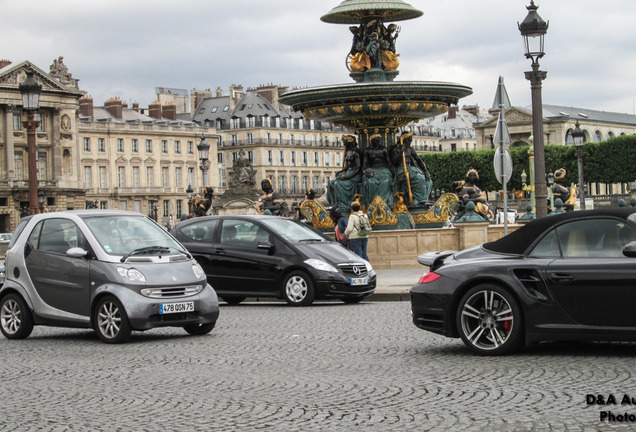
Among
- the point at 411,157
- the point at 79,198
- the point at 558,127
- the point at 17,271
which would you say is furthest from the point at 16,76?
the point at 17,271

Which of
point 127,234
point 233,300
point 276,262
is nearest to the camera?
point 127,234

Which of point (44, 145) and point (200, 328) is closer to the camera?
point (200, 328)

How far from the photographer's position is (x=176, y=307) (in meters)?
12.9

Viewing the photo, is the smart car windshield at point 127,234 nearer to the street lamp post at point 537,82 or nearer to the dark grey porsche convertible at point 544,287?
the dark grey porsche convertible at point 544,287

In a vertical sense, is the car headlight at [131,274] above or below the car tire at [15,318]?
above

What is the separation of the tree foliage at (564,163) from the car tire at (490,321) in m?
97.5

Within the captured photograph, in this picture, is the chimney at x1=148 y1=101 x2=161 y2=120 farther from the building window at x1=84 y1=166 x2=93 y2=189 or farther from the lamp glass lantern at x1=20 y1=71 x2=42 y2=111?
the lamp glass lantern at x1=20 y1=71 x2=42 y2=111

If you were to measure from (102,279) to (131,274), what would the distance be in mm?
349

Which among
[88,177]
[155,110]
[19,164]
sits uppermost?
[155,110]

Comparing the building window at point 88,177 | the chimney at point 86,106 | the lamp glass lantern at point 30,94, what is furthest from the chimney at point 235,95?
the lamp glass lantern at point 30,94

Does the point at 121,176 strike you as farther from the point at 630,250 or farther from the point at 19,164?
the point at 630,250

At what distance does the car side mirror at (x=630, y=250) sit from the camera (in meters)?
9.51

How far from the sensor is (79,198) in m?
116

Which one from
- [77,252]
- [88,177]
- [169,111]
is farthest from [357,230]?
[169,111]
